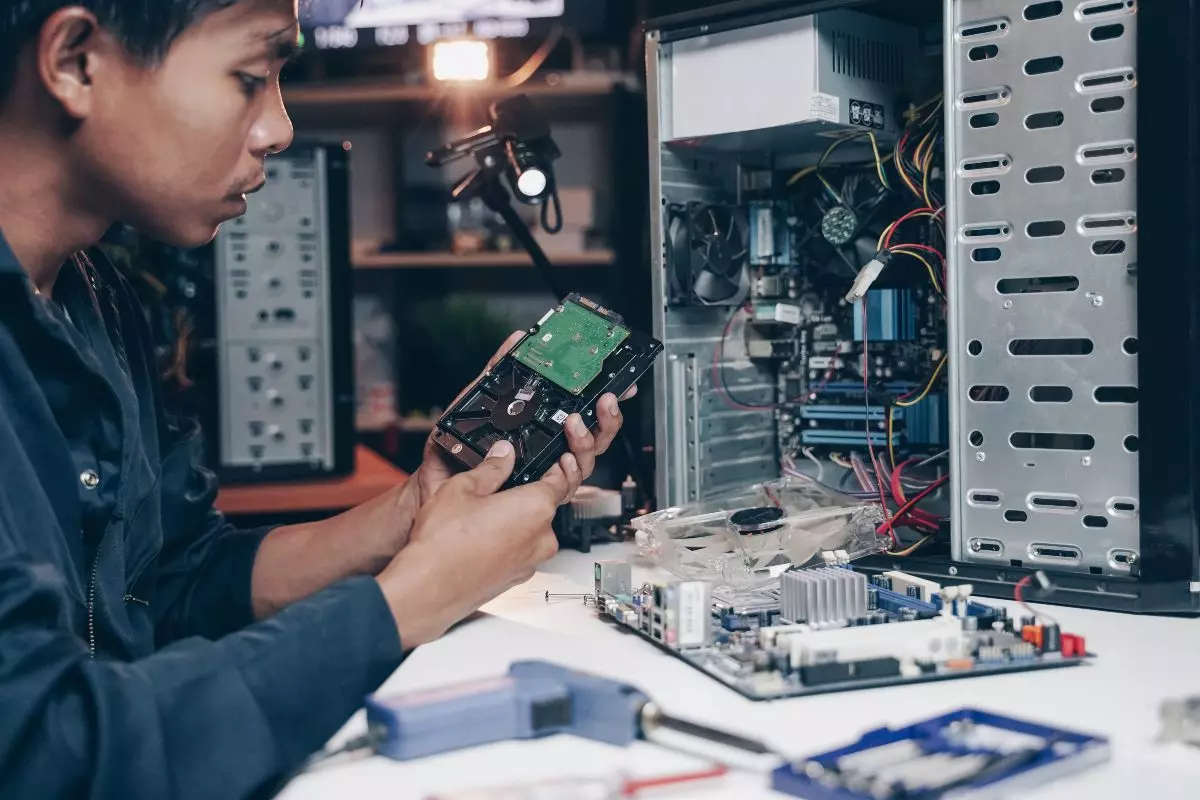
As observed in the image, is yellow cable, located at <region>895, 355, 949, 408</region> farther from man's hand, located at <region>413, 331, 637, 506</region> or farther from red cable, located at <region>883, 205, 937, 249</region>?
man's hand, located at <region>413, 331, 637, 506</region>

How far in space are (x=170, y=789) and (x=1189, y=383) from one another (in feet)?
2.69

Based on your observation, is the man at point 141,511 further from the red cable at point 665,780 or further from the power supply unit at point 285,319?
the power supply unit at point 285,319

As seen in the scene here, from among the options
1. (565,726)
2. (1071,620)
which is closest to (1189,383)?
(1071,620)

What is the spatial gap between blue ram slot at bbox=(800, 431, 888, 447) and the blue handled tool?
2.24 ft

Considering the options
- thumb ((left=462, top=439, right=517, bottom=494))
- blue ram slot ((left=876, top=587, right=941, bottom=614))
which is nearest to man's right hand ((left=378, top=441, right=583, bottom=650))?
thumb ((left=462, top=439, right=517, bottom=494))

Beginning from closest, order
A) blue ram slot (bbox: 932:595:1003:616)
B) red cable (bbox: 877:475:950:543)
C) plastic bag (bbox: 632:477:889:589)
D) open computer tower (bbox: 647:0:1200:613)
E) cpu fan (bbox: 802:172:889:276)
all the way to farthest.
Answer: blue ram slot (bbox: 932:595:1003:616), open computer tower (bbox: 647:0:1200:613), plastic bag (bbox: 632:477:889:589), red cable (bbox: 877:475:950:543), cpu fan (bbox: 802:172:889:276)

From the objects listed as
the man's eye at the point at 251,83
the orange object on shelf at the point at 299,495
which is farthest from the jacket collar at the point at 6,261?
the orange object on shelf at the point at 299,495

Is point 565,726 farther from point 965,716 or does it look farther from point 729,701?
point 965,716

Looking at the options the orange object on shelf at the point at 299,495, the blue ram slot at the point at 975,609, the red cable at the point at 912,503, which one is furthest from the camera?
the orange object on shelf at the point at 299,495

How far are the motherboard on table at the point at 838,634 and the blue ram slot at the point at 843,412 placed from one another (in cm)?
36

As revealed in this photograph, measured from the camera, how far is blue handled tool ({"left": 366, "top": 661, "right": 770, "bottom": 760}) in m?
0.66

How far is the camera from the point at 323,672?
751 mm

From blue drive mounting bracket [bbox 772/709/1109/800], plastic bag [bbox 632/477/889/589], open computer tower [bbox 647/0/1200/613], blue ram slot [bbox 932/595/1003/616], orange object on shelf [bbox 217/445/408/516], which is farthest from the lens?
orange object on shelf [bbox 217/445/408/516]

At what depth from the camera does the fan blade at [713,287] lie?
135 centimetres
